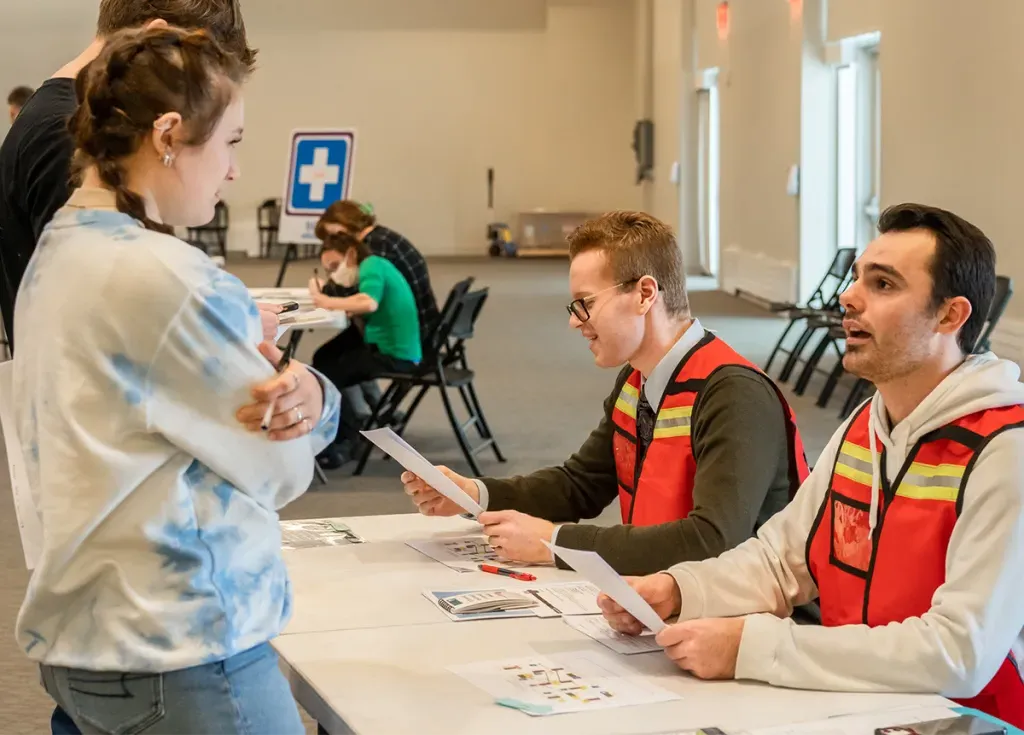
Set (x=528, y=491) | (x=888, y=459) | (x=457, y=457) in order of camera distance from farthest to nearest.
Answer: (x=457, y=457)
(x=528, y=491)
(x=888, y=459)

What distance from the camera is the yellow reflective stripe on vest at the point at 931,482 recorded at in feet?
5.79

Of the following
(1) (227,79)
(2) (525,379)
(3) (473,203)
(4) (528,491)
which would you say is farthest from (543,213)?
(1) (227,79)

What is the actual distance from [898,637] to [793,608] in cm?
42

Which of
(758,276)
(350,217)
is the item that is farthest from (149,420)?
(758,276)

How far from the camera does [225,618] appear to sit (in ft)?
4.60

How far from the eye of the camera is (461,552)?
2457mm

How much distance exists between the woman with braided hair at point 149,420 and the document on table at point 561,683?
15.1 inches

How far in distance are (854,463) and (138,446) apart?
3.48 feet

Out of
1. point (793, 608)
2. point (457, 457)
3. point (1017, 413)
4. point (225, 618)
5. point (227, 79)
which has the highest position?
point (227, 79)

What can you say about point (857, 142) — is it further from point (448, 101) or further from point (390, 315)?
point (448, 101)

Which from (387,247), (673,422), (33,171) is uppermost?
(33,171)

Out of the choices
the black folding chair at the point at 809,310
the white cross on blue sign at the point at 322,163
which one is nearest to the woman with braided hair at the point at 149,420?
the black folding chair at the point at 809,310

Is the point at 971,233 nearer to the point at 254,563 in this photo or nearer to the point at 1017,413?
the point at 1017,413

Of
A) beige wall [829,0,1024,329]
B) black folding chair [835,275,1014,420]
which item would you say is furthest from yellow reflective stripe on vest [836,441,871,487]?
beige wall [829,0,1024,329]
